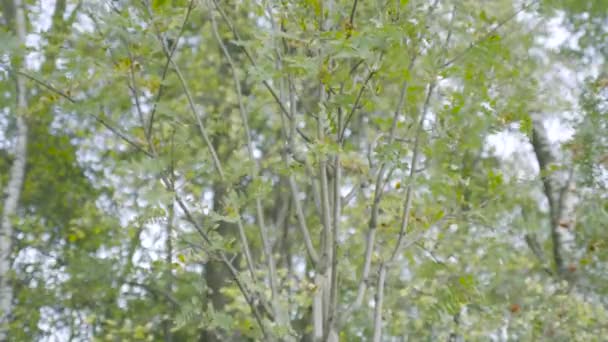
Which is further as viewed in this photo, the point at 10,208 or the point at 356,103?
the point at 10,208

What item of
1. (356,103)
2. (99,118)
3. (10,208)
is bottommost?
(356,103)

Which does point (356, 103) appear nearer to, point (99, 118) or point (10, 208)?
point (99, 118)

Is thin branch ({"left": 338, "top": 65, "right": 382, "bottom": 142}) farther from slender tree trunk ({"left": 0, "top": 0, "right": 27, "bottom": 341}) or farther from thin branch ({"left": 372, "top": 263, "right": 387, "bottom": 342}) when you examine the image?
slender tree trunk ({"left": 0, "top": 0, "right": 27, "bottom": 341})

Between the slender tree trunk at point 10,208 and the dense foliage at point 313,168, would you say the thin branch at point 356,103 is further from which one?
the slender tree trunk at point 10,208

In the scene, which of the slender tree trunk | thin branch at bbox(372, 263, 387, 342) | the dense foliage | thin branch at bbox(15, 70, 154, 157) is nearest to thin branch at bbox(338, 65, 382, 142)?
the dense foliage

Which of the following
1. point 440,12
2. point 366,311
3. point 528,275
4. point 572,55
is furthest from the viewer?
point 528,275

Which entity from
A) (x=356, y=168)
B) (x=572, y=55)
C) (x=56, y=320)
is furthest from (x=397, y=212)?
(x=56, y=320)

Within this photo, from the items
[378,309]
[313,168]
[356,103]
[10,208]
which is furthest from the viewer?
[10,208]

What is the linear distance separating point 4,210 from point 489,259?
435 cm

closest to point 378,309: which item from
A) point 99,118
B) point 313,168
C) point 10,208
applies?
point 313,168

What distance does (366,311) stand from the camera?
5.97m

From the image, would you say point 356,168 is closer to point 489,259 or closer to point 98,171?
point 489,259

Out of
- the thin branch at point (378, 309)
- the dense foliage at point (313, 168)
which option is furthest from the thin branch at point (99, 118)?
the thin branch at point (378, 309)

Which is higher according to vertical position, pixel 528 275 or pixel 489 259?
pixel 528 275
